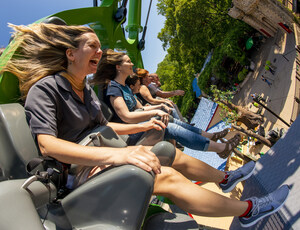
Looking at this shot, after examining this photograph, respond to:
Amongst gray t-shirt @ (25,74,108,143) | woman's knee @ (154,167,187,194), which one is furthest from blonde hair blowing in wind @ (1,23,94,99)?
woman's knee @ (154,167,187,194)

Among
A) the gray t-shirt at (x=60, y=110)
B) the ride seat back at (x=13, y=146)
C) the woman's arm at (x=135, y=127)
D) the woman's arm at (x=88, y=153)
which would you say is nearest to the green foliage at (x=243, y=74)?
the woman's arm at (x=135, y=127)

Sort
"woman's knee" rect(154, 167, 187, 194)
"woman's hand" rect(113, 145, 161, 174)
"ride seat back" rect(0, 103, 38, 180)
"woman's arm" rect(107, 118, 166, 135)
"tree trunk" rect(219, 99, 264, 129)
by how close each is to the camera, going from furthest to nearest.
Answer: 1. "tree trunk" rect(219, 99, 264, 129)
2. "woman's arm" rect(107, 118, 166, 135)
3. "woman's knee" rect(154, 167, 187, 194)
4. "ride seat back" rect(0, 103, 38, 180)
5. "woman's hand" rect(113, 145, 161, 174)

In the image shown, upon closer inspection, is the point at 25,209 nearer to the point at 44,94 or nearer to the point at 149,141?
the point at 44,94

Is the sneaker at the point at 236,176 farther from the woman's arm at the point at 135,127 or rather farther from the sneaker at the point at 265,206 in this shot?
the woman's arm at the point at 135,127

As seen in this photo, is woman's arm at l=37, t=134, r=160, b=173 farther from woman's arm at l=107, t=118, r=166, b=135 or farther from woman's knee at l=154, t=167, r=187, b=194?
woman's arm at l=107, t=118, r=166, b=135

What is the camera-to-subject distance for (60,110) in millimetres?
1184

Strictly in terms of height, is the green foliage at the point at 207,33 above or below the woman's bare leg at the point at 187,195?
above

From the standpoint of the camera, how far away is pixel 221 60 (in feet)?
39.4

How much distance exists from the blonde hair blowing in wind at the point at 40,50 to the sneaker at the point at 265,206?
5.47ft

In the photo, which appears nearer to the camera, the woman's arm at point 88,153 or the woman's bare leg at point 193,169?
the woman's arm at point 88,153

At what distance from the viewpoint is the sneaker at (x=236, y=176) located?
5.48 ft

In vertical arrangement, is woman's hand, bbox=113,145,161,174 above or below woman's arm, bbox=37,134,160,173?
above

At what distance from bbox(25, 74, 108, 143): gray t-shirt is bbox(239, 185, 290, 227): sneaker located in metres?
Answer: 1.27

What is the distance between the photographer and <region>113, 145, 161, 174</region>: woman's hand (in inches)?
33.8
